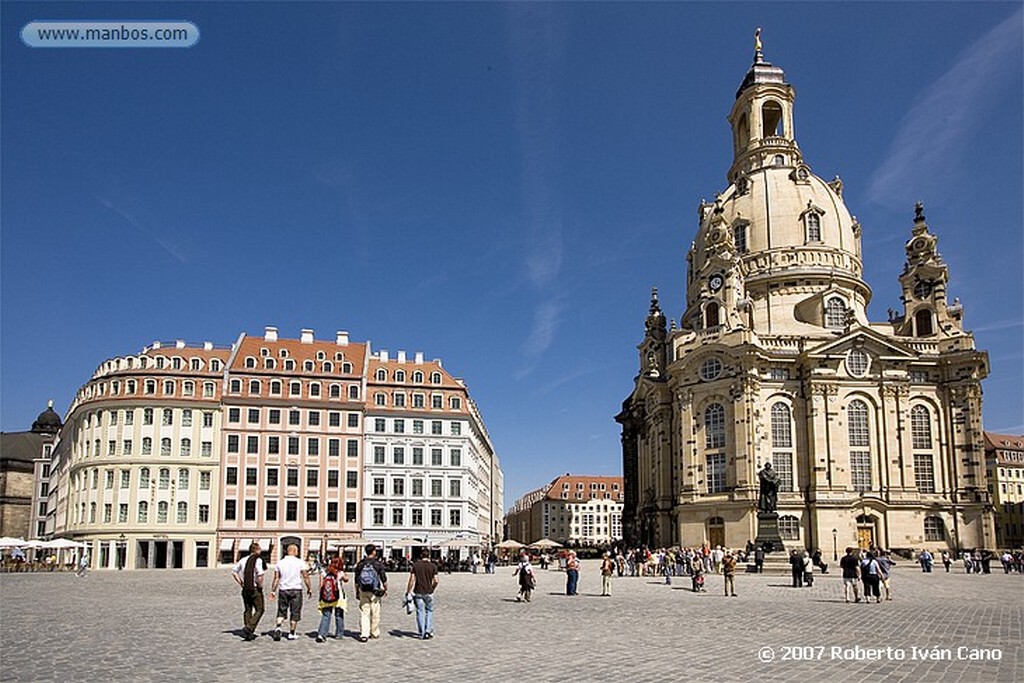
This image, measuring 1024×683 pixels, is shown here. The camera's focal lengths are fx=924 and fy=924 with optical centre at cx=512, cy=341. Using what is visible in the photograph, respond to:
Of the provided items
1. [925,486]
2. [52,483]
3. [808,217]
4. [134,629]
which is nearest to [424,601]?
[134,629]

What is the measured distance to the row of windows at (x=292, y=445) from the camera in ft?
237

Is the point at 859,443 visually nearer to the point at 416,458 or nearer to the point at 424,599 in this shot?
the point at 416,458

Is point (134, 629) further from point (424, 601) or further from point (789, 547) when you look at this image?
point (789, 547)

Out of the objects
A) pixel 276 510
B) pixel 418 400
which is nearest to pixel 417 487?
pixel 418 400

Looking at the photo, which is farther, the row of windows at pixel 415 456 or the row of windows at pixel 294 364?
the row of windows at pixel 294 364

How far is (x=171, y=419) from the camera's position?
71.6 m

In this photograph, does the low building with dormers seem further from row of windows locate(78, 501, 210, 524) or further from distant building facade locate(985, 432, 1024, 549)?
distant building facade locate(985, 432, 1024, 549)

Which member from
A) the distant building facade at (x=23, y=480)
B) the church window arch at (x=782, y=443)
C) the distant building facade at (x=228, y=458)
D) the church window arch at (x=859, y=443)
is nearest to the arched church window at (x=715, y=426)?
the church window arch at (x=782, y=443)

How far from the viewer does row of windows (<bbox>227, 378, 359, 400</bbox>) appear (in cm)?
7338

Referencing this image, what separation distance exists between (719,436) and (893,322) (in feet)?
75.5

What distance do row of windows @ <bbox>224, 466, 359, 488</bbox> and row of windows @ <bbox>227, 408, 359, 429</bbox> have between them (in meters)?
3.62

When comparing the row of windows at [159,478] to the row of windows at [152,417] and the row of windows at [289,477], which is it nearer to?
the row of windows at [289,477]

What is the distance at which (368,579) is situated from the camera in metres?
17.3

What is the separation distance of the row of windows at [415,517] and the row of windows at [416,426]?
633 cm
